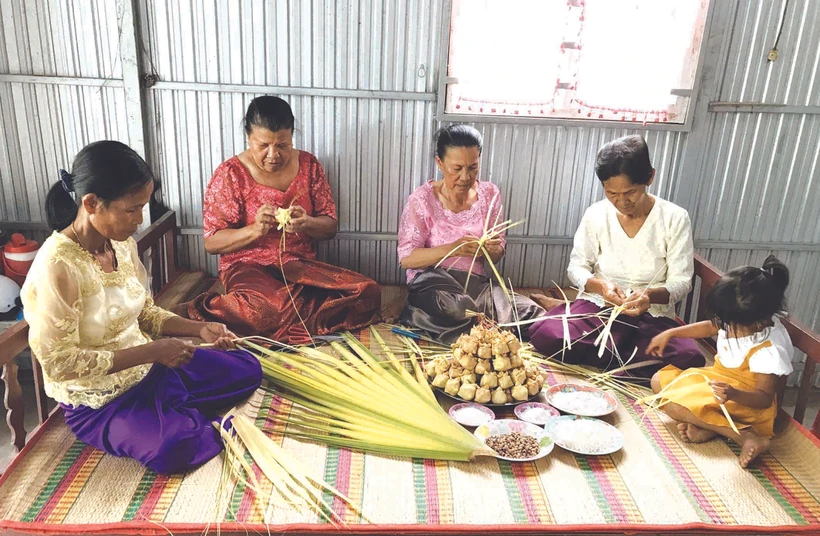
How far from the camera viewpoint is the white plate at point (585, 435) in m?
2.41

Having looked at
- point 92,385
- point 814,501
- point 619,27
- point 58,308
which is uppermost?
point 619,27

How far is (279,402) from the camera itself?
270 centimetres

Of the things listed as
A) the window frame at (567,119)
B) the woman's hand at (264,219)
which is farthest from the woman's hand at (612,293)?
the woman's hand at (264,219)

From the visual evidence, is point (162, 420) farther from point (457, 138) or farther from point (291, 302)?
point (457, 138)

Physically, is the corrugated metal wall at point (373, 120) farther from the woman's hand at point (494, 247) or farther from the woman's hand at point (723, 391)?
Result: the woman's hand at point (723, 391)

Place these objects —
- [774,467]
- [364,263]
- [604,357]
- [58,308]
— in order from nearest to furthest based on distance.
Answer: [58,308] → [774,467] → [604,357] → [364,263]

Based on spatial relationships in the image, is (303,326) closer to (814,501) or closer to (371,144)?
(371,144)

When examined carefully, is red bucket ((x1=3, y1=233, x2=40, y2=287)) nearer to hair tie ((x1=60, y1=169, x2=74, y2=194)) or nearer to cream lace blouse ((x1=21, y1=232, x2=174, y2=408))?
cream lace blouse ((x1=21, y1=232, x2=174, y2=408))

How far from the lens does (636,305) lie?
2965mm

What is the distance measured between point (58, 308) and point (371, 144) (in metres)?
2.14

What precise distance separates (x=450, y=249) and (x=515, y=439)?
1193 mm

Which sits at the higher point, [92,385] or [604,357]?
[92,385]

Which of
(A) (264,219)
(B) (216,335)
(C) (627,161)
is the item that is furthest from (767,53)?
(B) (216,335)

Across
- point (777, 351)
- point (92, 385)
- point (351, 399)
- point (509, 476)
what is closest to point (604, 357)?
point (777, 351)
